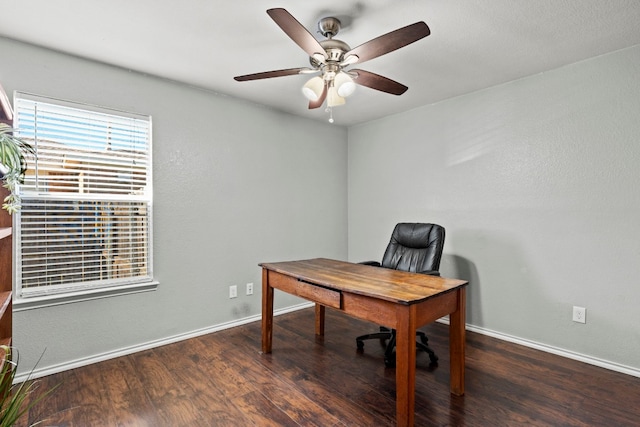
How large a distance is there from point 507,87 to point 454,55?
85 cm

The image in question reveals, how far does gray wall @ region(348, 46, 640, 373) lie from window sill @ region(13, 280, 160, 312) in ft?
8.97

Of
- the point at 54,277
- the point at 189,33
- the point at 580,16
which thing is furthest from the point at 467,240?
the point at 54,277

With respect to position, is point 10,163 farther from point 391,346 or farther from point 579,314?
point 579,314

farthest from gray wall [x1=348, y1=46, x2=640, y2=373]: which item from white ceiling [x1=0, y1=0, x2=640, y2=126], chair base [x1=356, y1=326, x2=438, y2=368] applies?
chair base [x1=356, y1=326, x2=438, y2=368]

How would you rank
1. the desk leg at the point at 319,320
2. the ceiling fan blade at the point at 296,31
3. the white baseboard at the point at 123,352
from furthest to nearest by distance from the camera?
the desk leg at the point at 319,320
the white baseboard at the point at 123,352
the ceiling fan blade at the point at 296,31

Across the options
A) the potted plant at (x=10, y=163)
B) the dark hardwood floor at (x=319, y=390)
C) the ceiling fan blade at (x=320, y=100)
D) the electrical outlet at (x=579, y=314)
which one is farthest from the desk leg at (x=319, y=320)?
the potted plant at (x=10, y=163)

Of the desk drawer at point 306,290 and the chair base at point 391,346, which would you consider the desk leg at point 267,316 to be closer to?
the desk drawer at point 306,290

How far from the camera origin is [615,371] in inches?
94.7

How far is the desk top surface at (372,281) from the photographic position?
180 cm

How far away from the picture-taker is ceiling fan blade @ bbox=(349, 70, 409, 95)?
6.81 feet

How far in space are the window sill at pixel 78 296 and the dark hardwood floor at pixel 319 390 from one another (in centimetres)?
50

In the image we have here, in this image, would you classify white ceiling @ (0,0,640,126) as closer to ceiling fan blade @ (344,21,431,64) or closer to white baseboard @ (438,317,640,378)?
ceiling fan blade @ (344,21,431,64)

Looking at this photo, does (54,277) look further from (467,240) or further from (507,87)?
(507,87)

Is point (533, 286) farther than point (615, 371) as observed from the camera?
Yes
